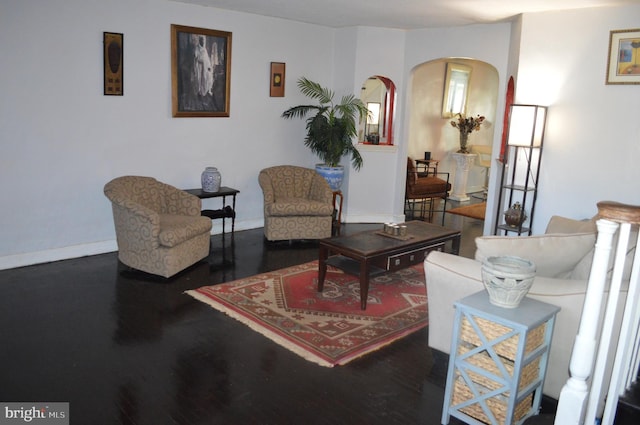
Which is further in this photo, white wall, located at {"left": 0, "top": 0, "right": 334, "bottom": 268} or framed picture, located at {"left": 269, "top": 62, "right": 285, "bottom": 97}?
framed picture, located at {"left": 269, "top": 62, "right": 285, "bottom": 97}

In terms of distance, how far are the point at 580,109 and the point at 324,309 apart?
3.58m

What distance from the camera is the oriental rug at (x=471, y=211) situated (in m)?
8.74

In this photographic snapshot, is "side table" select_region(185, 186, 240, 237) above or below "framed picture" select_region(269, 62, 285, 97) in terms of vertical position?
below

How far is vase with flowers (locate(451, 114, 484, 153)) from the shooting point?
10023 mm

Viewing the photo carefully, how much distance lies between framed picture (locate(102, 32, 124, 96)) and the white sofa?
399 cm

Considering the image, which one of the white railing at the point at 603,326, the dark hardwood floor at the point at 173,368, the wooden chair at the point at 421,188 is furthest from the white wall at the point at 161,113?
the white railing at the point at 603,326

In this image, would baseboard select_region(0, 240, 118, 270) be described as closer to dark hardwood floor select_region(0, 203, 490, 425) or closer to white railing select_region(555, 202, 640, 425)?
dark hardwood floor select_region(0, 203, 490, 425)

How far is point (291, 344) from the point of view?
388cm

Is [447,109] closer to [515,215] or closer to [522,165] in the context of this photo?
[522,165]

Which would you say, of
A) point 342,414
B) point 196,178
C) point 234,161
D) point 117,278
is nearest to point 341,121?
point 234,161

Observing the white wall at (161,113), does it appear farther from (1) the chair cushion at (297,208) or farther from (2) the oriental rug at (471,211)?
(2) the oriental rug at (471,211)

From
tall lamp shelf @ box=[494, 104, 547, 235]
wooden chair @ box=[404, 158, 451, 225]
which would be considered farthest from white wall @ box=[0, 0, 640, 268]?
wooden chair @ box=[404, 158, 451, 225]

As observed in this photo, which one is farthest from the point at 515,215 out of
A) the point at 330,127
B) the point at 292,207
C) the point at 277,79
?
the point at 277,79

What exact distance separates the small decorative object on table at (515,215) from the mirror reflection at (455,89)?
4.49 m
